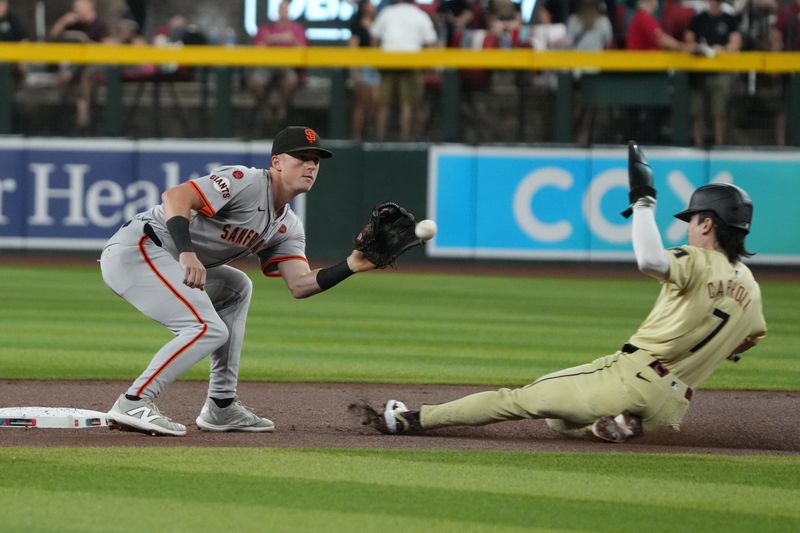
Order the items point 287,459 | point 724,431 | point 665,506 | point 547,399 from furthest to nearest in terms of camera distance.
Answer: point 724,431 < point 547,399 < point 287,459 < point 665,506

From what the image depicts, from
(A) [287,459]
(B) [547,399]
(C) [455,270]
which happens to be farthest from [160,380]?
(C) [455,270]

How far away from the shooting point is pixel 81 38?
17266 mm

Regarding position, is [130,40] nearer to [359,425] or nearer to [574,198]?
[574,198]

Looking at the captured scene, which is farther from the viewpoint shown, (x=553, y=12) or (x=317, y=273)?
(x=553, y=12)

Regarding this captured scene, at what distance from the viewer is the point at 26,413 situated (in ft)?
21.6

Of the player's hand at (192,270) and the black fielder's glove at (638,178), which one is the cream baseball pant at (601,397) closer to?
the black fielder's glove at (638,178)

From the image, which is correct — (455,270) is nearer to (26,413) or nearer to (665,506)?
(26,413)

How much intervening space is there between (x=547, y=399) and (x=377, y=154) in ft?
36.2

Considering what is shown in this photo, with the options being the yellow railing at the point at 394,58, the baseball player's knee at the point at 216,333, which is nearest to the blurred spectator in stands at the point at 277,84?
the yellow railing at the point at 394,58

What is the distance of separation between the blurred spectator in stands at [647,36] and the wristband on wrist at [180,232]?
11364 millimetres

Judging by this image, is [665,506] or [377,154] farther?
[377,154]

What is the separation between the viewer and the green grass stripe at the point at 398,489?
4.66 metres

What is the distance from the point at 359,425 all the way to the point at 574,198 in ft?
33.1

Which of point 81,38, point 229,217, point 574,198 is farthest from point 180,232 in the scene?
point 81,38
